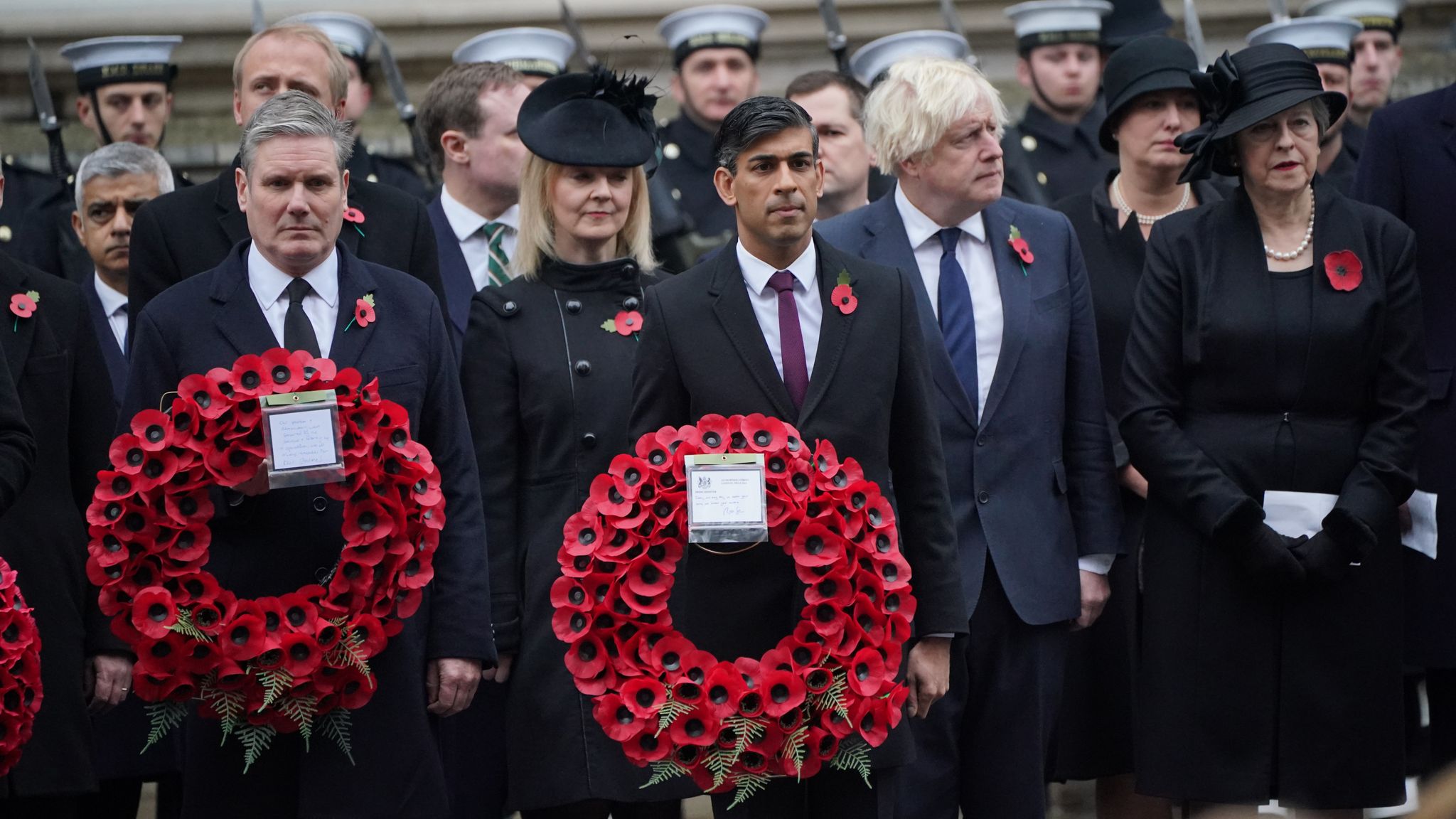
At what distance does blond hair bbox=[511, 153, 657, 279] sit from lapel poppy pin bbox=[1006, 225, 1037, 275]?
102 centimetres

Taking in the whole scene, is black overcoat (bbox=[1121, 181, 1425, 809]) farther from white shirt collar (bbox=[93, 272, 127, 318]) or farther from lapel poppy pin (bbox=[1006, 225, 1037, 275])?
white shirt collar (bbox=[93, 272, 127, 318])

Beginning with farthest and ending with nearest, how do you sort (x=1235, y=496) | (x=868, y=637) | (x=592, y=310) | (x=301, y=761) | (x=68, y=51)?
(x=68, y=51), (x=592, y=310), (x=1235, y=496), (x=301, y=761), (x=868, y=637)

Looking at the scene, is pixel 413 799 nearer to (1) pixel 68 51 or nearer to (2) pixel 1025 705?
(2) pixel 1025 705

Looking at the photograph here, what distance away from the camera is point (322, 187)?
564 cm

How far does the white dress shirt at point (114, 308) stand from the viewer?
754 centimetres

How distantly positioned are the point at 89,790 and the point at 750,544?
182cm

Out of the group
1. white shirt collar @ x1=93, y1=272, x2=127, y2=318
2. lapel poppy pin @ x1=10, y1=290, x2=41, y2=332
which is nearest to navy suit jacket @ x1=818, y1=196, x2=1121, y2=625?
lapel poppy pin @ x1=10, y1=290, x2=41, y2=332

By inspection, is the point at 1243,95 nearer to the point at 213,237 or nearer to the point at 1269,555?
the point at 1269,555

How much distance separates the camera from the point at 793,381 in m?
5.37

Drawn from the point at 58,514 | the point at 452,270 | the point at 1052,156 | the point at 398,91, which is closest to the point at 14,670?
the point at 58,514

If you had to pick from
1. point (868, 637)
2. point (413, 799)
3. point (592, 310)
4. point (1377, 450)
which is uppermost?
point (592, 310)

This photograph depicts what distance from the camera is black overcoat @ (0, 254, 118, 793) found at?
560 cm

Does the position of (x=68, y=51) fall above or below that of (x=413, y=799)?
above

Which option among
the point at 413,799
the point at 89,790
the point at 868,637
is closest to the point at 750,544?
the point at 868,637
